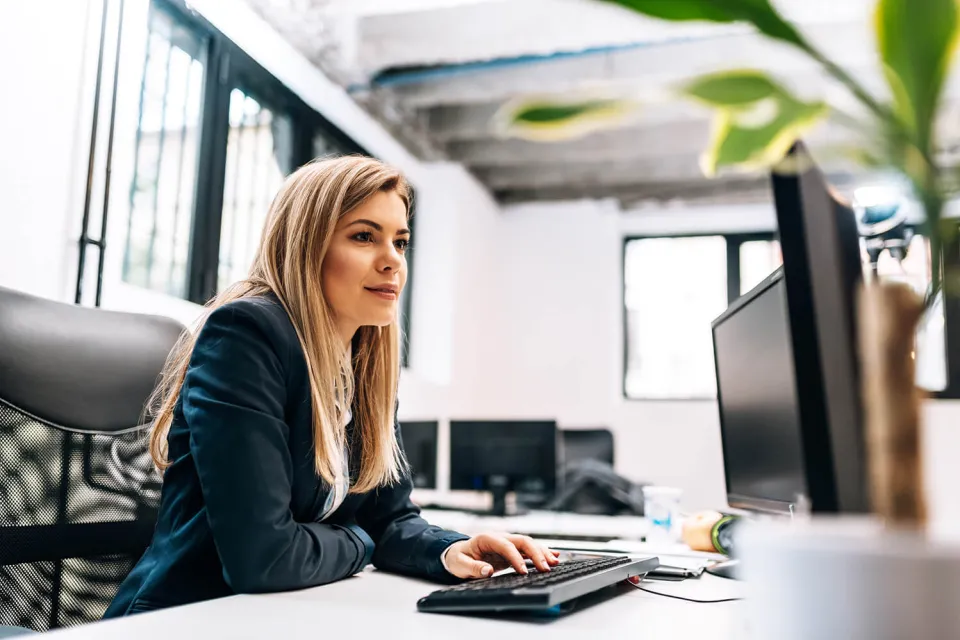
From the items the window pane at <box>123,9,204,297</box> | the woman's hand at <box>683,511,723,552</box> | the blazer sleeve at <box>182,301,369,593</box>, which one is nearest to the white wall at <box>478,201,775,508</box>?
the window pane at <box>123,9,204,297</box>

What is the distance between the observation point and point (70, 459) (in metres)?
1.12

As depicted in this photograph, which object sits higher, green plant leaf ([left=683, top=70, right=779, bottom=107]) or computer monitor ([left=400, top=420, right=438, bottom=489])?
green plant leaf ([left=683, top=70, right=779, bottom=107])

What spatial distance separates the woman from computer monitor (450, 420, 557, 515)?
1897 millimetres

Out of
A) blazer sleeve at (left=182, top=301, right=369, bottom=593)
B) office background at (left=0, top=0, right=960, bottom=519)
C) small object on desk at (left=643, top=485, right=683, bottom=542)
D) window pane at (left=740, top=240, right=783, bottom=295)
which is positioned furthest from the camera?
window pane at (left=740, top=240, right=783, bottom=295)

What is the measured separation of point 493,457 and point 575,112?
302 cm

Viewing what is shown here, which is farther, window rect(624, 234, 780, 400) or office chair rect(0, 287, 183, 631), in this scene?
window rect(624, 234, 780, 400)

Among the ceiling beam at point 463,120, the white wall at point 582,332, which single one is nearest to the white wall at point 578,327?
the white wall at point 582,332

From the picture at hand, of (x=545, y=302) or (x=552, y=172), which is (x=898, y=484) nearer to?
(x=552, y=172)

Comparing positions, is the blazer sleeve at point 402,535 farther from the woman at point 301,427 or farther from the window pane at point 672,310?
the window pane at point 672,310

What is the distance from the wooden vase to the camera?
1.36ft

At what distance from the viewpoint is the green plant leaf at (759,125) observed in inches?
17.2

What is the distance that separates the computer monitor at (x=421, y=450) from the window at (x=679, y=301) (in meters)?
2.49

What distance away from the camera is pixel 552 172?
540cm

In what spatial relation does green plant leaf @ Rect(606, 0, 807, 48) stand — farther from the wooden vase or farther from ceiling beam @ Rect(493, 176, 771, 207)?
ceiling beam @ Rect(493, 176, 771, 207)
